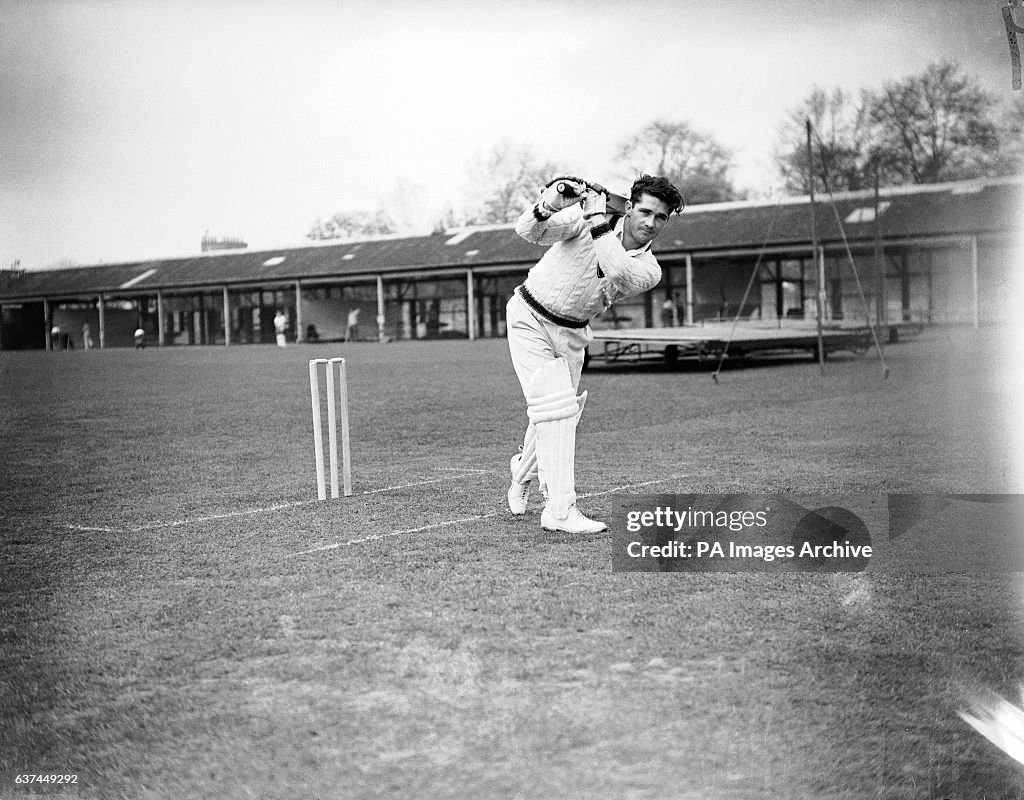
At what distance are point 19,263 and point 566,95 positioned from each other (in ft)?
5.94

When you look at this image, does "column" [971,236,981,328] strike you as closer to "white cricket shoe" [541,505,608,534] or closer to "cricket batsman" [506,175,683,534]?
"cricket batsman" [506,175,683,534]

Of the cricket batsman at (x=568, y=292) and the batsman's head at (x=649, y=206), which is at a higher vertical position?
the batsman's head at (x=649, y=206)

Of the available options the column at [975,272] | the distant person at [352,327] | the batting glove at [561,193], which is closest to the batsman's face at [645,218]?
the batting glove at [561,193]

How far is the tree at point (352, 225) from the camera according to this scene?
213 inches

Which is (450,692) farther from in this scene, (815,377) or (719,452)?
(815,377)

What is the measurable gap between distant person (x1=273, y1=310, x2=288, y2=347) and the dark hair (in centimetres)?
901

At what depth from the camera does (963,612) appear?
2521 millimetres

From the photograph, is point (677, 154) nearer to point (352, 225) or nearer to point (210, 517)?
point (352, 225)

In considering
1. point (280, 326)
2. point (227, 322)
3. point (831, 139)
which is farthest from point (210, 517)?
point (280, 326)

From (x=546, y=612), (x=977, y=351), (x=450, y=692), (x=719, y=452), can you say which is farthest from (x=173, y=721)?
(x=719, y=452)

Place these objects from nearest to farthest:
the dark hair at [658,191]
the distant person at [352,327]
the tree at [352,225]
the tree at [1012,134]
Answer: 1. the tree at [1012,134]
2. the dark hair at [658,191]
3. the tree at [352,225]
4. the distant person at [352,327]

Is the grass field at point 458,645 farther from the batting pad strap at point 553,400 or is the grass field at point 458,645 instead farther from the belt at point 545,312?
the belt at point 545,312

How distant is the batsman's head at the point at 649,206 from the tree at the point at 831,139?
103cm

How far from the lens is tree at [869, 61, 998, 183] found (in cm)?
295
